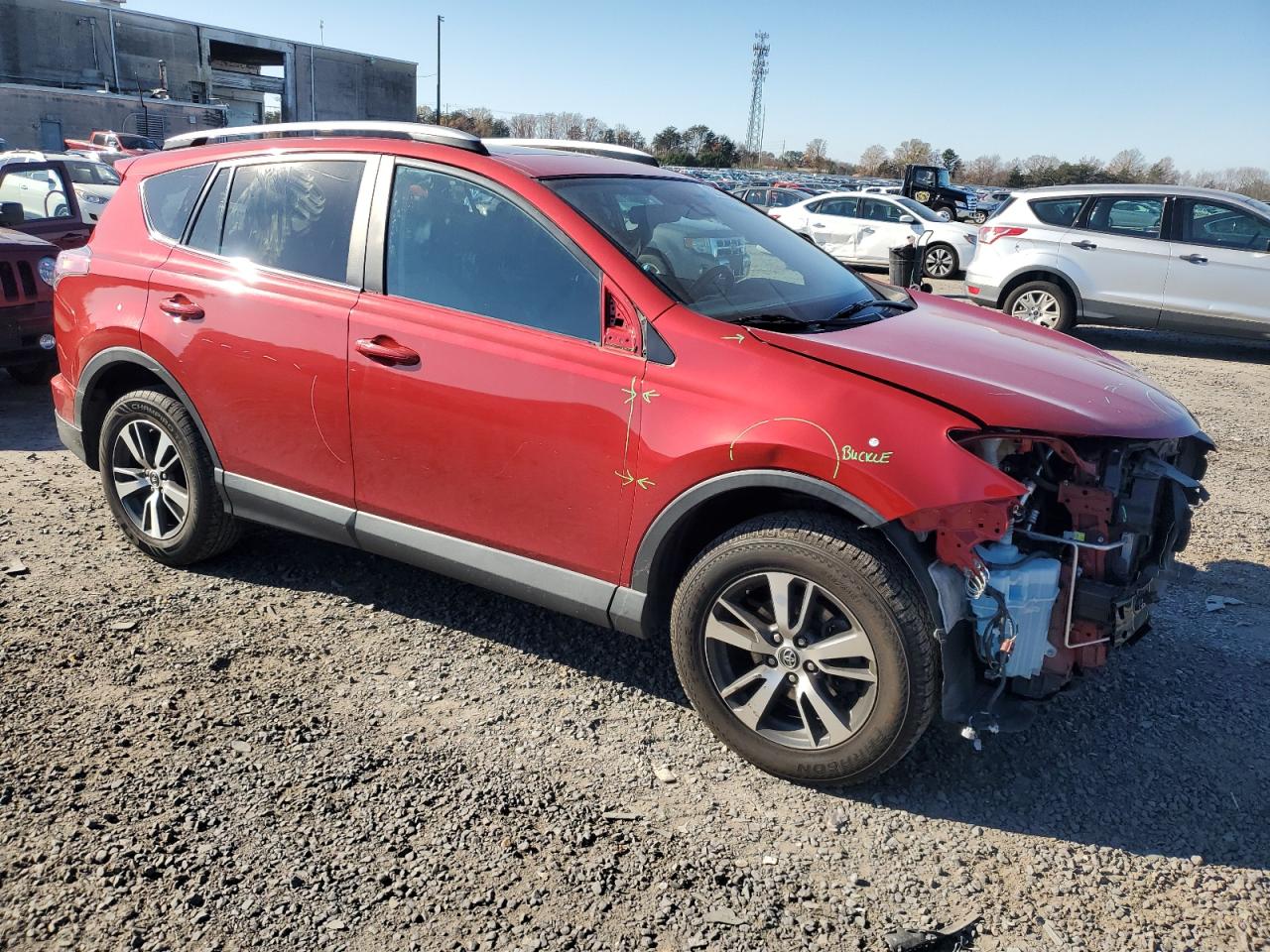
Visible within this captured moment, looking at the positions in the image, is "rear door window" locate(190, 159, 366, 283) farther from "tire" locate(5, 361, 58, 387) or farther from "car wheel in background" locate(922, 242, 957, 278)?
"car wheel in background" locate(922, 242, 957, 278)

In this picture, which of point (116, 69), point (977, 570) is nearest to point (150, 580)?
point (977, 570)

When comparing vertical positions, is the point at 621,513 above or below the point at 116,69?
below

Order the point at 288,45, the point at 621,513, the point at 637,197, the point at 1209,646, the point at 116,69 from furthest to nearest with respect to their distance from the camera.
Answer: the point at 288,45
the point at 116,69
the point at 1209,646
the point at 637,197
the point at 621,513

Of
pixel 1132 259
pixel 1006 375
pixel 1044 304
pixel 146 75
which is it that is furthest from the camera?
pixel 146 75

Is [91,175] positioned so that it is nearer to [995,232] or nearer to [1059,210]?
[995,232]

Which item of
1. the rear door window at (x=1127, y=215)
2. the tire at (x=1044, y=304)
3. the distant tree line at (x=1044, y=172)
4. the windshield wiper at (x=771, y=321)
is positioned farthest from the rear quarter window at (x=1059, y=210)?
the distant tree line at (x=1044, y=172)

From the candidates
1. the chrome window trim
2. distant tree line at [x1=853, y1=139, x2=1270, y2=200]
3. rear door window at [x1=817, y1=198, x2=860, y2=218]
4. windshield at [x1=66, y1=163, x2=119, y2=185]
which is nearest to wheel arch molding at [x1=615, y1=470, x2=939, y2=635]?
the chrome window trim

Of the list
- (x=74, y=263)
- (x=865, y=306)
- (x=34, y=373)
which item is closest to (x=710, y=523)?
(x=865, y=306)

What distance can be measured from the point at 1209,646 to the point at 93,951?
13.3ft

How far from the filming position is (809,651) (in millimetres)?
2910

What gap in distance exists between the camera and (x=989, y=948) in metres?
2.43

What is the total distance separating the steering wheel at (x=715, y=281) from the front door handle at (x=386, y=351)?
1.00 metres

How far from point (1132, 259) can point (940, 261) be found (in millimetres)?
6813

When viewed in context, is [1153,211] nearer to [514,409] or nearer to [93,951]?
[514,409]
